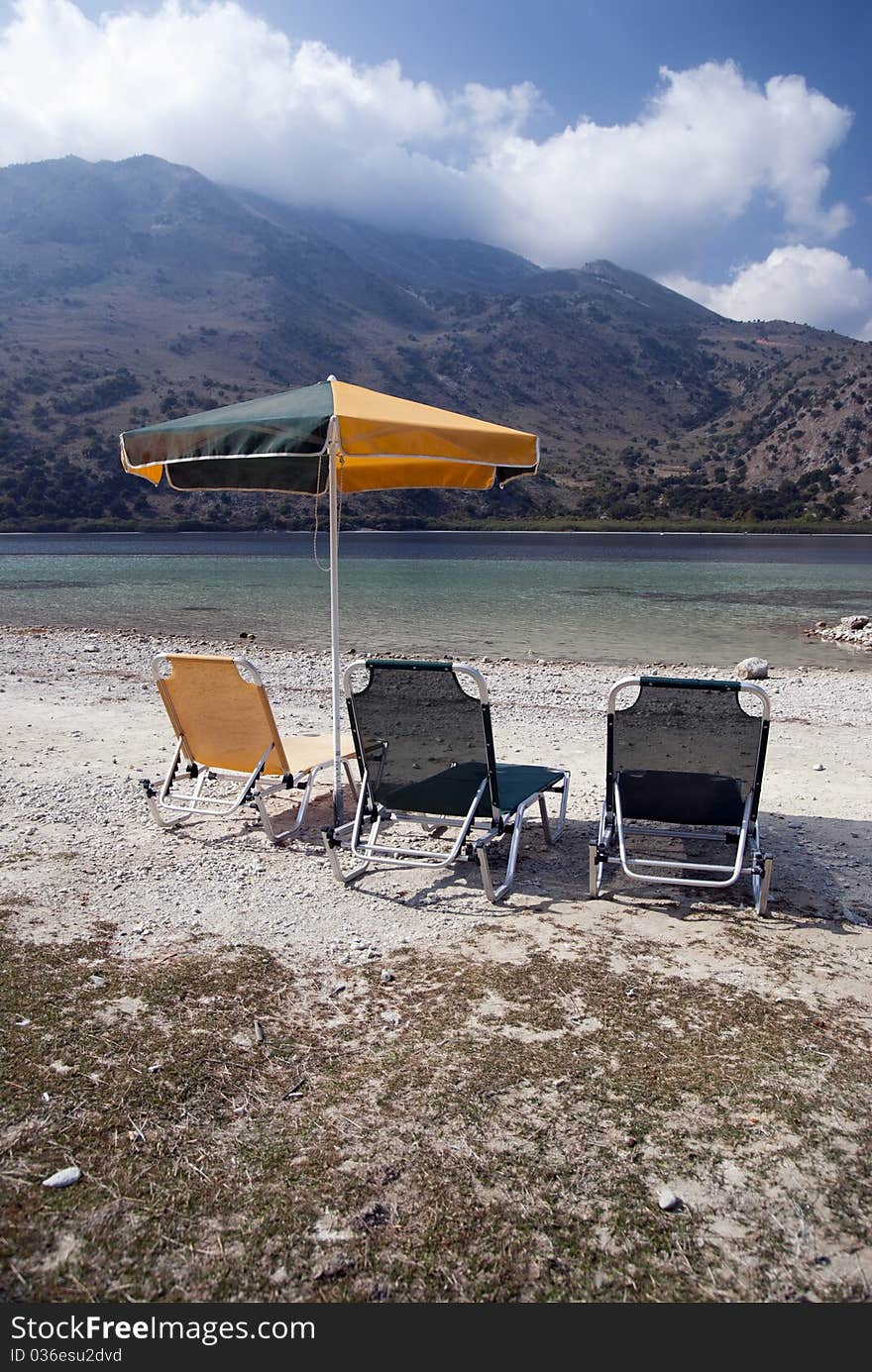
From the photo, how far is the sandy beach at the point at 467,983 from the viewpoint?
2.30m

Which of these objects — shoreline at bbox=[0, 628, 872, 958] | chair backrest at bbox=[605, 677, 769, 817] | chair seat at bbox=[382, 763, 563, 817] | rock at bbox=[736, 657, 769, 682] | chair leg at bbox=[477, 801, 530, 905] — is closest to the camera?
shoreline at bbox=[0, 628, 872, 958]

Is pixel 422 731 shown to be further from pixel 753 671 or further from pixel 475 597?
pixel 475 597

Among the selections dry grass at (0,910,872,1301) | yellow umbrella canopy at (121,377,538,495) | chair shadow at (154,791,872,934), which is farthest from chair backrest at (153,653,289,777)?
dry grass at (0,910,872,1301)

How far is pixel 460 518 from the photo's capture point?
353 feet

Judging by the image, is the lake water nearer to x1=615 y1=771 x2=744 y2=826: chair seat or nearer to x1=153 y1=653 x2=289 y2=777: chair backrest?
x1=153 y1=653 x2=289 y2=777: chair backrest

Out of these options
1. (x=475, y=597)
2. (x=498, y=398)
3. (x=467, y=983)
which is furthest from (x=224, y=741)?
(x=498, y=398)

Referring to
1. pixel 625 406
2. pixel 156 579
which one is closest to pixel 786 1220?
pixel 156 579

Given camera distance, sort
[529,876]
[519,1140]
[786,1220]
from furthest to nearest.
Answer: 1. [529,876]
2. [519,1140]
3. [786,1220]

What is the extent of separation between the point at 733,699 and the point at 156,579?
40.4 metres

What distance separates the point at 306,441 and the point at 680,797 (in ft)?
8.74

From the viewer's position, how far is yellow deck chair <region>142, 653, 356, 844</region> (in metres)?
5.73

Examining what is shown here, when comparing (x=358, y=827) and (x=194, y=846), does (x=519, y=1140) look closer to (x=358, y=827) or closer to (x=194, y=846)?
(x=358, y=827)

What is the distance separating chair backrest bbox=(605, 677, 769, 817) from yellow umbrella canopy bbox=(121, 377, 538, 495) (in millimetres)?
1543

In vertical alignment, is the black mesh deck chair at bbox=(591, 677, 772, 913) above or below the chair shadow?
above
